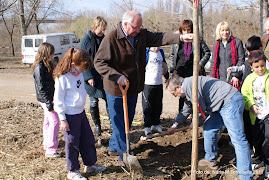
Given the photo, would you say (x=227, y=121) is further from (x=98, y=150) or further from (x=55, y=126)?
(x=55, y=126)

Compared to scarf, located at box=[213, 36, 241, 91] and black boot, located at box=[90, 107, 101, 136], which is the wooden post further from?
black boot, located at box=[90, 107, 101, 136]

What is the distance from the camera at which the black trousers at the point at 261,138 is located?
3.28 meters

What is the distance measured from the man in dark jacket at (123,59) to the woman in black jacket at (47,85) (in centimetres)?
82

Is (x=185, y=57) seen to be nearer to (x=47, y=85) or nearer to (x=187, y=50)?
(x=187, y=50)

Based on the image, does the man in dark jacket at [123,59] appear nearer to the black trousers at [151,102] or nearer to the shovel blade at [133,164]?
the shovel blade at [133,164]

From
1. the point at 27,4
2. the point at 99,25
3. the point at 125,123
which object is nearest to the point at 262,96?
the point at 125,123

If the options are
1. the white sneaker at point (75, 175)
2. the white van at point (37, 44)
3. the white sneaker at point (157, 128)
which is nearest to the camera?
the white sneaker at point (75, 175)

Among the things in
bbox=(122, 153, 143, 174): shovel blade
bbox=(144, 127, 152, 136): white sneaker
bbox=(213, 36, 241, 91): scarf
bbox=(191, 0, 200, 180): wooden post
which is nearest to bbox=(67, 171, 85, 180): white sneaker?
bbox=(122, 153, 143, 174): shovel blade

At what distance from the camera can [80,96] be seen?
10.5ft

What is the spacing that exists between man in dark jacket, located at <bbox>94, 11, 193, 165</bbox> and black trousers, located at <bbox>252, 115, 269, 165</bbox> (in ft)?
4.56

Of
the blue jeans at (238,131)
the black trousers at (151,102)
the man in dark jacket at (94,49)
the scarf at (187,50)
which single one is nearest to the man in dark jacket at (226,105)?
the blue jeans at (238,131)

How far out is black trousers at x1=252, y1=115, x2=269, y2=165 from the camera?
129 inches

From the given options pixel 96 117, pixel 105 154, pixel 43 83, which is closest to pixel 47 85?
pixel 43 83

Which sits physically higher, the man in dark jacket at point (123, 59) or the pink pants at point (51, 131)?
the man in dark jacket at point (123, 59)
